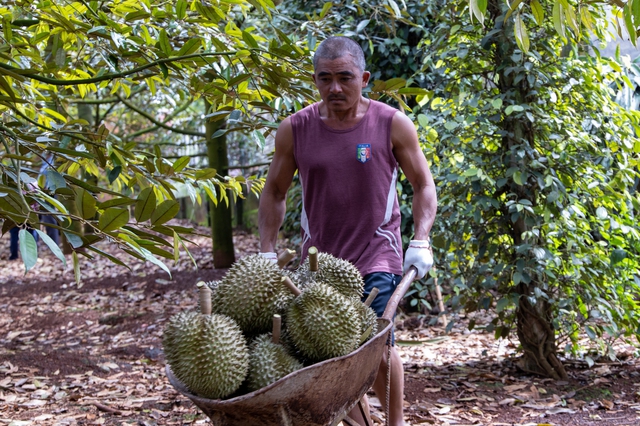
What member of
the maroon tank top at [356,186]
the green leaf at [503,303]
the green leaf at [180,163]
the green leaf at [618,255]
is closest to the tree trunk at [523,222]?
the green leaf at [503,303]

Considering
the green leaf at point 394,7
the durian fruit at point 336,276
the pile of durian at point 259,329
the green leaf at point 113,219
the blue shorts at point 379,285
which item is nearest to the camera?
the green leaf at point 113,219

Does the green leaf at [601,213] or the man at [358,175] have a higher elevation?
the man at [358,175]

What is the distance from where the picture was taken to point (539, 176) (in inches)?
160

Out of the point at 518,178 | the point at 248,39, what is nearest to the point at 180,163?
the point at 248,39

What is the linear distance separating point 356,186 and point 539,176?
1.60m

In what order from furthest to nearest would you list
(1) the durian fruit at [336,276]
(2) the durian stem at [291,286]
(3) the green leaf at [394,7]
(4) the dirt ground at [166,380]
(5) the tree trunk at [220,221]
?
1. (5) the tree trunk at [220,221]
2. (4) the dirt ground at [166,380]
3. (3) the green leaf at [394,7]
4. (1) the durian fruit at [336,276]
5. (2) the durian stem at [291,286]

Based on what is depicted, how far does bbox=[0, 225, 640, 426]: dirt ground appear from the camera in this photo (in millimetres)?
3926

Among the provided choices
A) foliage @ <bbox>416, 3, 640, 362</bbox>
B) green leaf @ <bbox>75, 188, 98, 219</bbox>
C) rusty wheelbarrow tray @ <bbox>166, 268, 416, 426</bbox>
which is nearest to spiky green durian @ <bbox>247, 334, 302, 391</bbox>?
rusty wheelbarrow tray @ <bbox>166, 268, 416, 426</bbox>

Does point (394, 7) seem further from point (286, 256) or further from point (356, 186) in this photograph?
point (286, 256)

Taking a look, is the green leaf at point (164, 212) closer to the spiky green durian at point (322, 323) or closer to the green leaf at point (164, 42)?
the spiky green durian at point (322, 323)

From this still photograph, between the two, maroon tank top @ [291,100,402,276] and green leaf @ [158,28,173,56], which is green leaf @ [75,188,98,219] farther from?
maroon tank top @ [291,100,402,276]

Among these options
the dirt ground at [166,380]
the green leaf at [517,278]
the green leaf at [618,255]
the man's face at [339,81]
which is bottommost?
the dirt ground at [166,380]

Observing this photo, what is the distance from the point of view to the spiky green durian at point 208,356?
Result: 197 cm

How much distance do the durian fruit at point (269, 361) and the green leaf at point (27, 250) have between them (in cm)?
73
